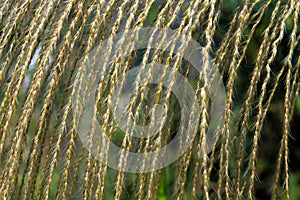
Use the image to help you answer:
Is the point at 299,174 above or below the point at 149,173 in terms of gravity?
above

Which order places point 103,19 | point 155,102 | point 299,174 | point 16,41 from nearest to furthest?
Answer: point 155,102
point 103,19
point 16,41
point 299,174

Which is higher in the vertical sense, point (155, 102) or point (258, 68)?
point (258, 68)

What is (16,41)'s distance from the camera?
1.17m

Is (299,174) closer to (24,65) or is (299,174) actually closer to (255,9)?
(255,9)

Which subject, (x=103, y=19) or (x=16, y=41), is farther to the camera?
(x=16, y=41)

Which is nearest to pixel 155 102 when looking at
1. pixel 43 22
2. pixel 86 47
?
pixel 86 47

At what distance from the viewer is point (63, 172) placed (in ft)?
3.32

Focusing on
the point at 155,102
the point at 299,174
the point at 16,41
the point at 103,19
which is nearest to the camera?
the point at 155,102

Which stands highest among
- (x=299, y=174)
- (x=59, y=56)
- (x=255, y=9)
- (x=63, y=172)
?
(x=255, y=9)

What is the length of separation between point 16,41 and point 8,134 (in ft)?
0.77

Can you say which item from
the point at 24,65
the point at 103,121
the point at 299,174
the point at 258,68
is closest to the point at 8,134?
the point at 24,65

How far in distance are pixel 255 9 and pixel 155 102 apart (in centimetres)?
43

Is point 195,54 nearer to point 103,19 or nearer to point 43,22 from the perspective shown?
point 103,19

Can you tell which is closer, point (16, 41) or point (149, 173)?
point (149, 173)
